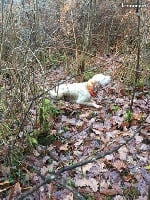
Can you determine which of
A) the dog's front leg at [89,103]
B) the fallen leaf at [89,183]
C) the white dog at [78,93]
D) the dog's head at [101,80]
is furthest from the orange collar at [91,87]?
the fallen leaf at [89,183]

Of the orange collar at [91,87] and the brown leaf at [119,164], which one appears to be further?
the orange collar at [91,87]

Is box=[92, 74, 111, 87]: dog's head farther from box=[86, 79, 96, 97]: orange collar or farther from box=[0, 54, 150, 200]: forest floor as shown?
box=[0, 54, 150, 200]: forest floor

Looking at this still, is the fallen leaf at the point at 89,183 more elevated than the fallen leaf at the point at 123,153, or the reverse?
the fallen leaf at the point at 123,153

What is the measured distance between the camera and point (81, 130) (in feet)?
15.9

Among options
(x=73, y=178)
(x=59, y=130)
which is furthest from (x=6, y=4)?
(x=73, y=178)

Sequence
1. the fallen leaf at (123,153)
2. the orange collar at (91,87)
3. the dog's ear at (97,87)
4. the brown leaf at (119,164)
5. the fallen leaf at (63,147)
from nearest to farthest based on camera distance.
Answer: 1. the brown leaf at (119,164)
2. the fallen leaf at (123,153)
3. the fallen leaf at (63,147)
4. the orange collar at (91,87)
5. the dog's ear at (97,87)

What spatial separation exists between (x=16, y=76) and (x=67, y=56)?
3483 millimetres

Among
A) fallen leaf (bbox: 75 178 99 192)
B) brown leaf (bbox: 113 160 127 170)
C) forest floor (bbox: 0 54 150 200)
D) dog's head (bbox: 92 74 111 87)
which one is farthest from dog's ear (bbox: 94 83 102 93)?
fallen leaf (bbox: 75 178 99 192)

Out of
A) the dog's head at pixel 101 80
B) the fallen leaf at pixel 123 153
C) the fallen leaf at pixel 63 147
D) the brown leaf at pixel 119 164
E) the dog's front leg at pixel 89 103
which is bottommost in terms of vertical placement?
the brown leaf at pixel 119 164

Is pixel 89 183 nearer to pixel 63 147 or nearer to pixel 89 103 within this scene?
pixel 63 147

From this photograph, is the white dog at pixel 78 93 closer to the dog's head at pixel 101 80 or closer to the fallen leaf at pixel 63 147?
the dog's head at pixel 101 80

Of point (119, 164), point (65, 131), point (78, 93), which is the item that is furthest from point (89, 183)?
point (78, 93)

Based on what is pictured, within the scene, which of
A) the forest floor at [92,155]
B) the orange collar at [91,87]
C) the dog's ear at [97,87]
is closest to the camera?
the forest floor at [92,155]

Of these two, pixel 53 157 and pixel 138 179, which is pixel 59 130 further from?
pixel 138 179
